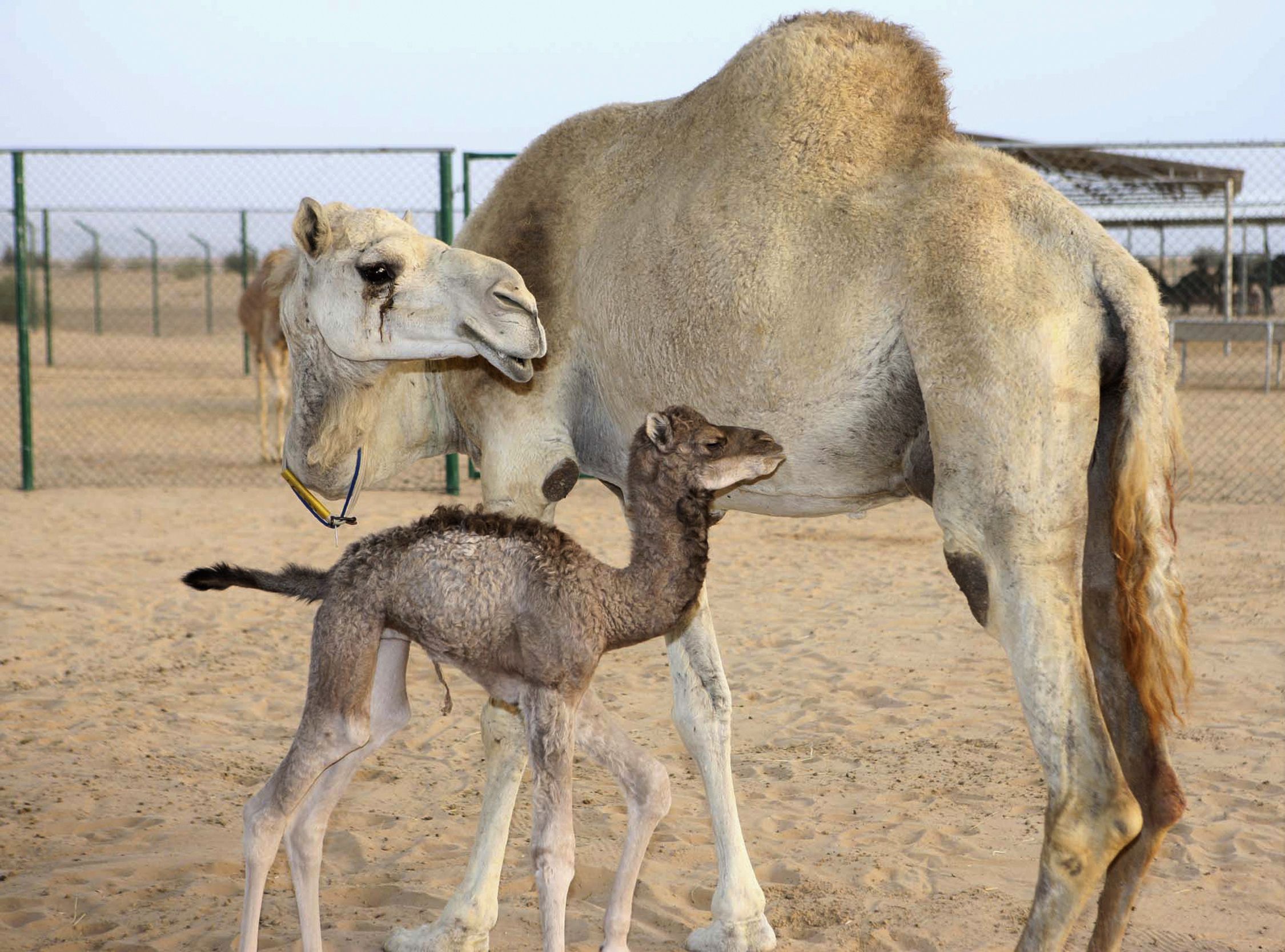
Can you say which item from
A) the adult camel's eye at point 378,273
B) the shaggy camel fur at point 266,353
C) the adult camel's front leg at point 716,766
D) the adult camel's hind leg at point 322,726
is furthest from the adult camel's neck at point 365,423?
the shaggy camel fur at point 266,353

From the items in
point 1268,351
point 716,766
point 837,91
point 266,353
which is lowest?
point 716,766

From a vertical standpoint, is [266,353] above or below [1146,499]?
above

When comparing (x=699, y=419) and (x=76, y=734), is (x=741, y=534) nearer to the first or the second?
(x=76, y=734)

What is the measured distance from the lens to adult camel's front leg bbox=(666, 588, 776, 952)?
396 centimetres

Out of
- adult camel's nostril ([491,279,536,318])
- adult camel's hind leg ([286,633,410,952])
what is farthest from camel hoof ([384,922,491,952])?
adult camel's nostril ([491,279,536,318])

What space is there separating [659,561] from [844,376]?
26.9 inches

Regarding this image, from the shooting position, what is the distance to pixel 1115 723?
3.43 meters

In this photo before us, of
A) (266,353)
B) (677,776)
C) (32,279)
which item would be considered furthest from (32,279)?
(677,776)

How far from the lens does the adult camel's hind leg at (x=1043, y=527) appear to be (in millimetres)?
3062

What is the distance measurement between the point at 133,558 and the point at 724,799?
22.2 feet

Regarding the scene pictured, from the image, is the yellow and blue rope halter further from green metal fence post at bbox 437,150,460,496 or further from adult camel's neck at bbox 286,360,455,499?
green metal fence post at bbox 437,150,460,496

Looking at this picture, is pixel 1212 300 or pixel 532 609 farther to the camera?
pixel 1212 300

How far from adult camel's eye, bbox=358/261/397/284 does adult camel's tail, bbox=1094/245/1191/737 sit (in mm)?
1818

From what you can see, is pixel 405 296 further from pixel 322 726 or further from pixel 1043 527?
pixel 1043 527
